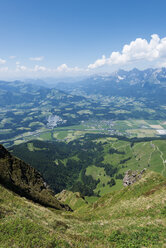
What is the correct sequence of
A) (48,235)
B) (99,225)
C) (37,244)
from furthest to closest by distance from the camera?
(99,225), (48,235), (37,244)

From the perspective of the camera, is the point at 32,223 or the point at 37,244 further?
the point at 32,223

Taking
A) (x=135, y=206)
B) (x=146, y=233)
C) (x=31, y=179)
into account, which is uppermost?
(x=146, y=233)

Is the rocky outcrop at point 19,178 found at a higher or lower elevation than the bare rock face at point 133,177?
higher

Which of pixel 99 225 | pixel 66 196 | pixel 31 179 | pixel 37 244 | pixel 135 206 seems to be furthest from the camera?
pixel 66 196

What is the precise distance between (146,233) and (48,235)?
23763 mm

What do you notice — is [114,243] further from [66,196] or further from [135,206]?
[66,196]

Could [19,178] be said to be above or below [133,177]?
above

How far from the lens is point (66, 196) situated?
17162 centimetres

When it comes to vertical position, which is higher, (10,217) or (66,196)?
(10,217)

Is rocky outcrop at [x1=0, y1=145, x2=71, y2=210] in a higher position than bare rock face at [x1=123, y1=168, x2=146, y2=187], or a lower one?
higher

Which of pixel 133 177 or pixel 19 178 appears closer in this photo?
pixel 19 178

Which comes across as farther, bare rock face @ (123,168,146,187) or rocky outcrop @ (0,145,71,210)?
bare rock face @ (123,168,146,187)

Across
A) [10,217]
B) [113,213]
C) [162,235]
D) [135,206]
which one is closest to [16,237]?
[10,217]

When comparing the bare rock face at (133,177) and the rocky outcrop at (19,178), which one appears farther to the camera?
the bare rock face at (133,177)
